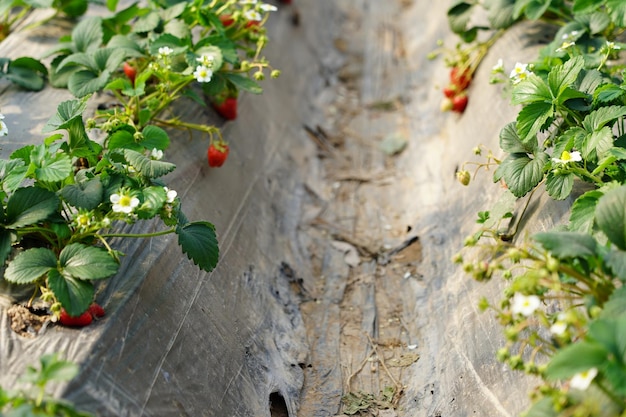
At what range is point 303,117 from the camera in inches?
146

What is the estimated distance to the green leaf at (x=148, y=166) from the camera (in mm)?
2010

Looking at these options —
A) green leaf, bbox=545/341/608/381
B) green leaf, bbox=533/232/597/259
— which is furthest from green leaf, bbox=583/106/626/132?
green leaf, bbox=545/341/608/381

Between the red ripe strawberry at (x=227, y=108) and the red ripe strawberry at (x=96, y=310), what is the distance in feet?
3.93

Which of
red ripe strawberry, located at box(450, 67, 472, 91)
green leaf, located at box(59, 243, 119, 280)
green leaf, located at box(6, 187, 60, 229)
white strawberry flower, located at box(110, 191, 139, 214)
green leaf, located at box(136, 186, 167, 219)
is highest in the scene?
green leaf, located at box(6, 187, 60, 229)

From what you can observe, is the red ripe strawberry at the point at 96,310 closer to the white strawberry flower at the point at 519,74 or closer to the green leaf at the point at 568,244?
the green leaf at the point at 568,244

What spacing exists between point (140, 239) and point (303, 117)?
5.72 ft

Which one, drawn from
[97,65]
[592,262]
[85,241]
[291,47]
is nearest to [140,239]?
[85,241]

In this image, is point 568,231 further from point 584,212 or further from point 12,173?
point 12,173

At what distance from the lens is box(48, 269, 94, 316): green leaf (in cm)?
175

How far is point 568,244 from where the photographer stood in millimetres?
1644

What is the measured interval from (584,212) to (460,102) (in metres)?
1.45

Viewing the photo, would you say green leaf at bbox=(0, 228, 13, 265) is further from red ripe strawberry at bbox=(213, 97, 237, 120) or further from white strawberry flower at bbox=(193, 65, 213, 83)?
red ripe strawberry at bbox=(213, 97, 237, 120)

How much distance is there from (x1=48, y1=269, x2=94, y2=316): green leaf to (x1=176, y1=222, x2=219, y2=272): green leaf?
0.29m

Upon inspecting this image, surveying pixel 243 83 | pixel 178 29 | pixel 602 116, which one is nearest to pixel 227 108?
pixel 243 83
